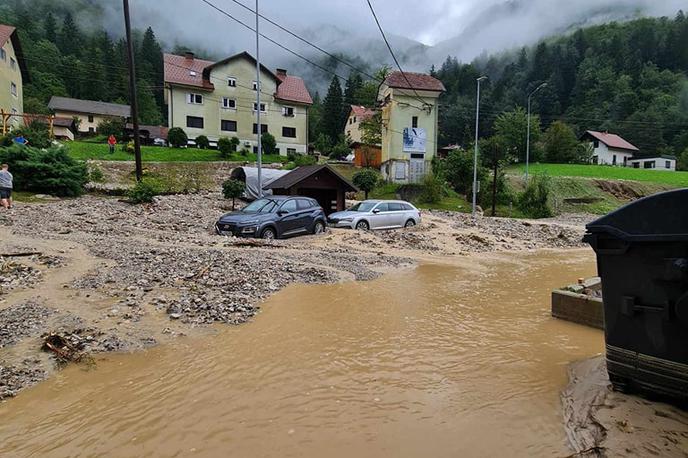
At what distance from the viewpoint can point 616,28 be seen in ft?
369

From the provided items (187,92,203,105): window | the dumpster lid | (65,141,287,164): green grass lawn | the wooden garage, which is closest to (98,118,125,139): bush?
(187,92,203,105): window

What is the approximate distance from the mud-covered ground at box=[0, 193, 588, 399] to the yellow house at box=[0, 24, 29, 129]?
23.9 metres

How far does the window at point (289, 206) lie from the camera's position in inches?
611

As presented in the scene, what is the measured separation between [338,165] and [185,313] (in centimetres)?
3913

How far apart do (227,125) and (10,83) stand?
18.6 metres

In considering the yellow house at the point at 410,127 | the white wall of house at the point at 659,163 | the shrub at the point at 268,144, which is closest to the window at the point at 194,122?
the shrub at the point at 268,144

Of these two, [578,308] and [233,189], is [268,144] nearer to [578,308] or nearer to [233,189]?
[233,189]

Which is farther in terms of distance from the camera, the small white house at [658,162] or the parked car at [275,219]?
the small white house at [658,162]

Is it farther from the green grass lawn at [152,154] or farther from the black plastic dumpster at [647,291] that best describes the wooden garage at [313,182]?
the black plastic dumpster at [647,291]

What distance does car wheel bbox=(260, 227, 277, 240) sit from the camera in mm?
14641

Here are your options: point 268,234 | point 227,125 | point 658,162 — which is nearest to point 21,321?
point 268,234

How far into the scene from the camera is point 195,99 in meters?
44.1

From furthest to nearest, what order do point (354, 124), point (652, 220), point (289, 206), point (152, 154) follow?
point (354, 124)
point (152, 154)
point (289, 206)
point (652, 220)

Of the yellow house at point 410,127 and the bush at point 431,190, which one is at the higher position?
the yellow house at point 410,127
